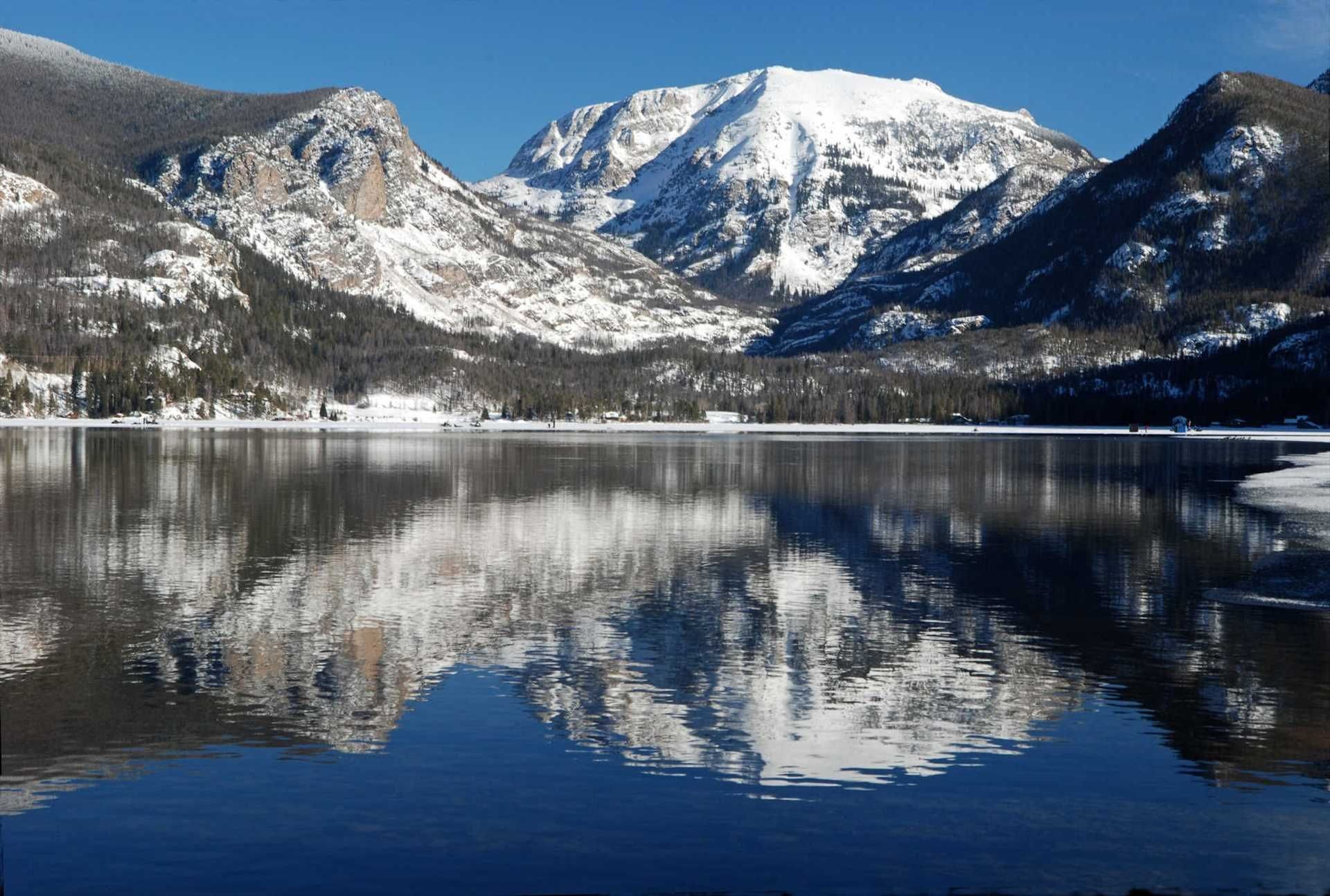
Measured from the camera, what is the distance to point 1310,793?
2319cm

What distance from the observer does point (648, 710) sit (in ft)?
95.2

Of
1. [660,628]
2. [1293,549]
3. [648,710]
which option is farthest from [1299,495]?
[648,710]

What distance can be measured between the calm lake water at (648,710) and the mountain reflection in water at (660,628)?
0.18 meters

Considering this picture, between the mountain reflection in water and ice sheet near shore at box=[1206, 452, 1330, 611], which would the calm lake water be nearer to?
the mountain reflection in water

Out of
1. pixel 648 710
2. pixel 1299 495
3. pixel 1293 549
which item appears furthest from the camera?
pixel 1299 495

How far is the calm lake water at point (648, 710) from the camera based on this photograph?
20109mm

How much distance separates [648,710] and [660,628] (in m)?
9.80

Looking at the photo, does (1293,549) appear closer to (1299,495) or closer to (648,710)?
(1299,495)

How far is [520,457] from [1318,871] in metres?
126

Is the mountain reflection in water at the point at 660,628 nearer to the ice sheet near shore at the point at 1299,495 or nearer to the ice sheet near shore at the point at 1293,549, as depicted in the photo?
the ice sheet near shore at the point at 1293,549

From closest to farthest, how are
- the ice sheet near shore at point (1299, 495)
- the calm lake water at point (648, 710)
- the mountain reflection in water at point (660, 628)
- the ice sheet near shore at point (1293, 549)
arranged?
the calm lake water at point (648, 710) → the mountain reflection in water at point (660, 628) → the ice sheet near shore at point (1293, 549) → the ice sheet near shore at point (1299, 495)

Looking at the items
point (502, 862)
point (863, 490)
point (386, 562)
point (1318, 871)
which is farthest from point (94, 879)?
point (863, 490)

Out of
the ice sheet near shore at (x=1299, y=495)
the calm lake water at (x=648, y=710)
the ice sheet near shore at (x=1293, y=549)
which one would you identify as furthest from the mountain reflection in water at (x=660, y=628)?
the ice sheet near shore at (x=1299, y=495)

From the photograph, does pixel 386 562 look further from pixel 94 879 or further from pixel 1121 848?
pixel 1121 848
